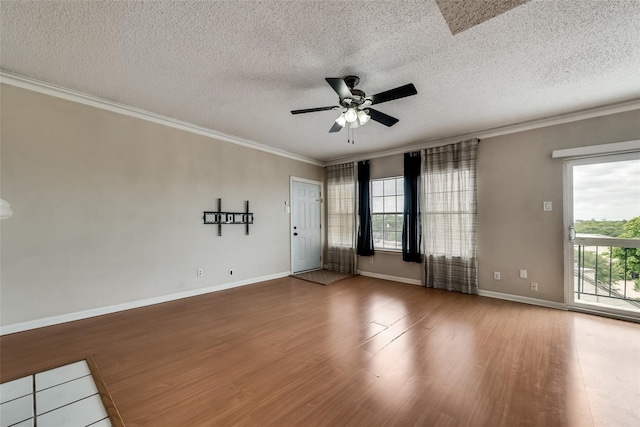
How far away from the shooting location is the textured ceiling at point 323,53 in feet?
5.82

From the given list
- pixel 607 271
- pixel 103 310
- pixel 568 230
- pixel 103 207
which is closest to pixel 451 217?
pixel 568 230

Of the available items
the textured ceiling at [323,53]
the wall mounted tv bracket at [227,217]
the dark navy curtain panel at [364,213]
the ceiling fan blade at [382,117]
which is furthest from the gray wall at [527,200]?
the wall mounted tv bracket at [227,217]

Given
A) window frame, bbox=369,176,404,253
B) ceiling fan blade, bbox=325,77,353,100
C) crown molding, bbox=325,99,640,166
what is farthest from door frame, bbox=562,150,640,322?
ceiling fan blade, bbox=325,77,353,100

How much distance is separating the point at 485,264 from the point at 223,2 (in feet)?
15.3

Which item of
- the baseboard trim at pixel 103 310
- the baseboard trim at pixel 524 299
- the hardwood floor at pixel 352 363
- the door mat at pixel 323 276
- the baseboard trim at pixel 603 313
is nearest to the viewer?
the hardwood floor at pixel 352 363

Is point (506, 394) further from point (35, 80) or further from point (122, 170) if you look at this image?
point (35, 80)

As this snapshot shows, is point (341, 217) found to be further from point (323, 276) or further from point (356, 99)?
point (356, 99)

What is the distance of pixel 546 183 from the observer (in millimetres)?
3557

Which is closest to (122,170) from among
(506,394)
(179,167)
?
(179,167)

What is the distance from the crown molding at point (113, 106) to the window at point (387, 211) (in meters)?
2.57

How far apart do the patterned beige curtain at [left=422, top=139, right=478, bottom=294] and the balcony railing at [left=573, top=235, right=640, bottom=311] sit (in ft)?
4.02

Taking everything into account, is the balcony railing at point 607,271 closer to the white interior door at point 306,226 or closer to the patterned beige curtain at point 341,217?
the patterned beige curtain at point 341,217

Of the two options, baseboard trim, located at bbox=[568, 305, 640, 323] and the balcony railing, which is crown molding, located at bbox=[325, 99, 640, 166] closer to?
the balcony railing

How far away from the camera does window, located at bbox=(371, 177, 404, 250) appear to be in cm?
507
